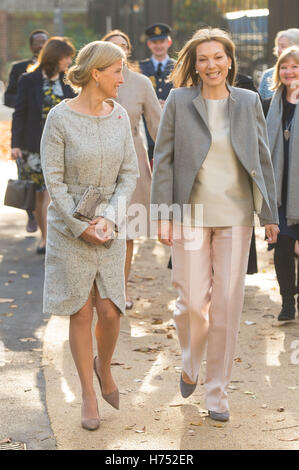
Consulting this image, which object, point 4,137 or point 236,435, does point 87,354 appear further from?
point 4,137

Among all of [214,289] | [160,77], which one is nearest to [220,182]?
[214,289]

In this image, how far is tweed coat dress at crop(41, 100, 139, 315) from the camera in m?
4.74

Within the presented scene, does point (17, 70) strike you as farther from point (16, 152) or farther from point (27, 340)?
point (27, 340)

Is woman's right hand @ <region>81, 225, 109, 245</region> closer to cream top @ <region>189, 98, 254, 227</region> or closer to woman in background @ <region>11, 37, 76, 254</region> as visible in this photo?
cream top @ <region>189, 98, 254, 227</region>

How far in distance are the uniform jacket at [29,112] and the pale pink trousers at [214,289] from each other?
4.13m

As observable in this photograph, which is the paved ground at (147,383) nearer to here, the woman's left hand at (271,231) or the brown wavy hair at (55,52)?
the woman's left hand at (271,231)

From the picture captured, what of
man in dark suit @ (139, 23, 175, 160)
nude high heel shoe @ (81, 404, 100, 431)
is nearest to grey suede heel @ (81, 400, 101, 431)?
nude high heel shoe @ (81, 404, 100, 431)

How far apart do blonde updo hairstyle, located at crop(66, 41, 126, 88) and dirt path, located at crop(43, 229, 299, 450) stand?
1761 mm

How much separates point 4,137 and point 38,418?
17172 mm

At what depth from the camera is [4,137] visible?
2161cm

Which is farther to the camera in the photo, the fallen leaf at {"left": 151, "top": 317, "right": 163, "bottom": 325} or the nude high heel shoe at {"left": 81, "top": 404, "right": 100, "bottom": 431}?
the fallen leaf at {"left": 151, "top": 317, "right": 163, "bottom": 325}

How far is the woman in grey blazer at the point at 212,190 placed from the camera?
486 centimetres

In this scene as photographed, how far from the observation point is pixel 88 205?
4.75 meters

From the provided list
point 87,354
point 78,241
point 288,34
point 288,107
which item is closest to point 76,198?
point 78,241
